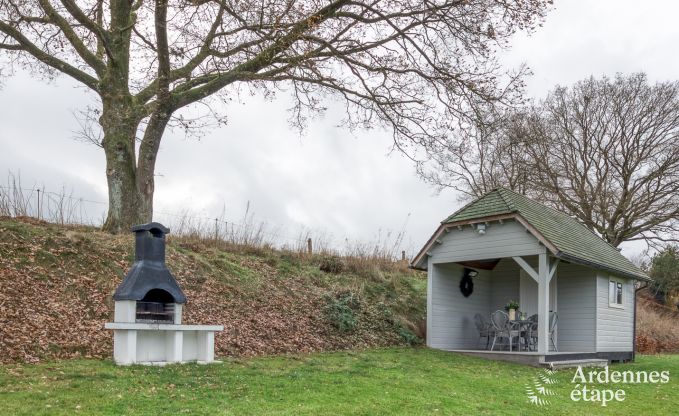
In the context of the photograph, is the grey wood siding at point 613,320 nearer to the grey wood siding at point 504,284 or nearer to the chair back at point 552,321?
the chair back at point 552,321

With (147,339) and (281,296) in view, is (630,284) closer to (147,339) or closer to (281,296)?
(281,296)

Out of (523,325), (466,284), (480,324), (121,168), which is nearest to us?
(121,168)

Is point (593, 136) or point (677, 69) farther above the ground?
point (677, 69)

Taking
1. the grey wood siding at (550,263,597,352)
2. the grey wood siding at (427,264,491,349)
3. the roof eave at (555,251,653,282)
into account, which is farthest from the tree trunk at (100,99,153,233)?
the grey wood siding at (550,263,597,352)

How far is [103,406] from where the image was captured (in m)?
5.89

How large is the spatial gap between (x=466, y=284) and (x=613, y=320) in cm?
364

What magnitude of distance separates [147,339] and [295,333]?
4.07 m

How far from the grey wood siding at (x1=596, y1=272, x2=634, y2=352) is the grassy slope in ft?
13.8

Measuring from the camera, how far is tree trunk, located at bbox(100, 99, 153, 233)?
1330 centimetres

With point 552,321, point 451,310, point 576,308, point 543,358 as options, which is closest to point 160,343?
point 543,358

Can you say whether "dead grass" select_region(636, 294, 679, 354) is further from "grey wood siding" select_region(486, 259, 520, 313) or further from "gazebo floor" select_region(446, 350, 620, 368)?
"gazebo floor" select_region(446, 350, 620, 368)

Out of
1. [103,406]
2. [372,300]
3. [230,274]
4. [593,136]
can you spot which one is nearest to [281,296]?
[230,274]

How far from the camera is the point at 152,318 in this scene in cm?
877

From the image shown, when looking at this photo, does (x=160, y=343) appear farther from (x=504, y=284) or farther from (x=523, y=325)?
(x=504, y=284)
